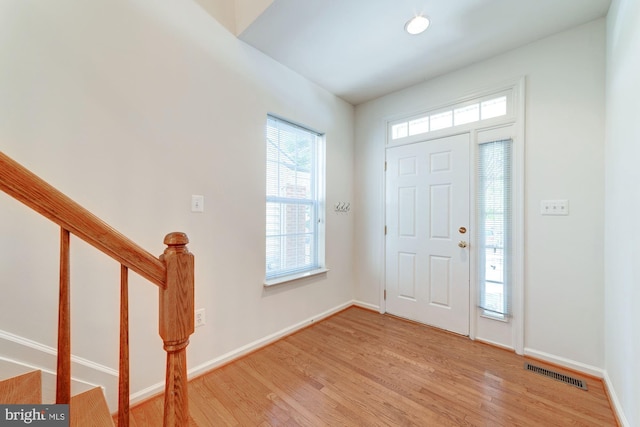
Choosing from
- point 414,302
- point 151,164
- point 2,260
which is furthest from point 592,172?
point 2,260

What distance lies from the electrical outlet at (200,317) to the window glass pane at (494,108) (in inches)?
115

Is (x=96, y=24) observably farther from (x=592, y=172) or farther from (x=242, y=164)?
(x=592, y=172)

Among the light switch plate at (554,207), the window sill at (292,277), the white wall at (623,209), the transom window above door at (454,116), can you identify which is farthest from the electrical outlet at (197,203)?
the light switch plate at (554,207)

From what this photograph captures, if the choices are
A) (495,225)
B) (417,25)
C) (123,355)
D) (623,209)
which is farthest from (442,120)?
(123,355)

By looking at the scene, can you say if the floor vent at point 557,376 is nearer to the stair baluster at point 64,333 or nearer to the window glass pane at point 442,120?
the window glass pane at point 442,120

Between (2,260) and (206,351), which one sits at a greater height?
(2,260)

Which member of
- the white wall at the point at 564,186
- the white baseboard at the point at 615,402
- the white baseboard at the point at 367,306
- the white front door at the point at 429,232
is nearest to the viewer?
the white baseboard at the point at 615,402

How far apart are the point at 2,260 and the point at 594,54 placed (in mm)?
3879

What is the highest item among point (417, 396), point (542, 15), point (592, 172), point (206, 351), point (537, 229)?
point (542, 15)

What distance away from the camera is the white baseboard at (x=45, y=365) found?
123 centimetres

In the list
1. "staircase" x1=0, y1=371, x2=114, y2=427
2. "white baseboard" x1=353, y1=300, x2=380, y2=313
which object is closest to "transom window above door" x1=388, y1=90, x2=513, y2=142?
"white baseboard" x1=353, y1=300, x2=380, y2=313

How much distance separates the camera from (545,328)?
6.94 ft

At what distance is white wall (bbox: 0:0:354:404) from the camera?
1322 millimetres

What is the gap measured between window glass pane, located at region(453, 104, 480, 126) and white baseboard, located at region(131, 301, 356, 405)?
2447mm
